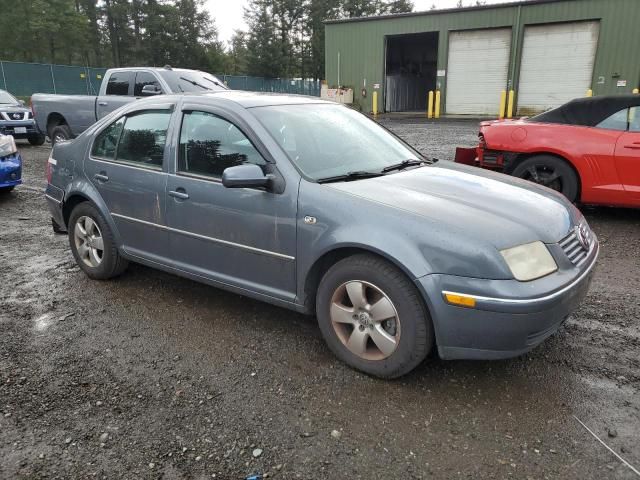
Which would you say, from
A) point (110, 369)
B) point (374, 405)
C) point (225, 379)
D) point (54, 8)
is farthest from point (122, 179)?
point (54, 8)

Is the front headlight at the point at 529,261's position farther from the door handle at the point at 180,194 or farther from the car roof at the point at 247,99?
the door handle at the point at 180,194

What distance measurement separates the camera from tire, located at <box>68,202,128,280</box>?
4270 millimetres

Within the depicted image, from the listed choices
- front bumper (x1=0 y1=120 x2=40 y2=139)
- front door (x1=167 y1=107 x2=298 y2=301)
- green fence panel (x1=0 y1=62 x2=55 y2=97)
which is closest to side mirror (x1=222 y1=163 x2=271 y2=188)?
front door (x1=167 y1=107 x2=298 y2=301)

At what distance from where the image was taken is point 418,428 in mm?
2516

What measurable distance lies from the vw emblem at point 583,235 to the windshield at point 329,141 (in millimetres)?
1267

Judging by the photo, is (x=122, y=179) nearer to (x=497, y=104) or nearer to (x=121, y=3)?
(x=497, y=104)

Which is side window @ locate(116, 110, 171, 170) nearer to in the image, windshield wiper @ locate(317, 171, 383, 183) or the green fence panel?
windshield wiper @ locate(317, 171, 383, 183)

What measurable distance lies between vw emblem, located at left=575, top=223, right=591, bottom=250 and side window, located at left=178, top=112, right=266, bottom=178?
6.53 feet

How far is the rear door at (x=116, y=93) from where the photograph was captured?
401 inches

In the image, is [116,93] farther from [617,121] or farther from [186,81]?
[617,121]

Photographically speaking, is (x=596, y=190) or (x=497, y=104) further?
(x=497, y=104)

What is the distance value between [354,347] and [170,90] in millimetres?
8032

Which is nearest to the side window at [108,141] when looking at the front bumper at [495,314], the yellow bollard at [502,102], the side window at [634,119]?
the front bumper at [495,314]

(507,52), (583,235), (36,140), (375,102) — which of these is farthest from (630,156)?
(375,102)
